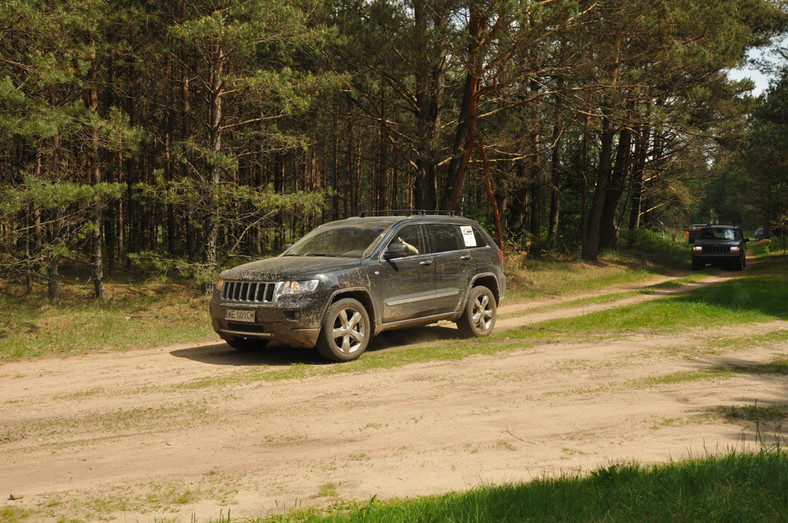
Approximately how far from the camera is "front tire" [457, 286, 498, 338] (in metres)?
10.8

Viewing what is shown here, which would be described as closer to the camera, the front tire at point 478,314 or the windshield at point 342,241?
the windshield at point 342,241

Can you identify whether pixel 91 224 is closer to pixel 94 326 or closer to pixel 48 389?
pixel 94 326

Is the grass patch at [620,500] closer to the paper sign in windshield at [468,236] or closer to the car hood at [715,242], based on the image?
the paper sign in windshield at [468,236]

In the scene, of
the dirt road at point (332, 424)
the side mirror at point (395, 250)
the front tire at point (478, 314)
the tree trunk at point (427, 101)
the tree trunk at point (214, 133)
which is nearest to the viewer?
the dirt road at point (332, 424)

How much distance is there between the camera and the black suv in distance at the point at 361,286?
8.56 metres

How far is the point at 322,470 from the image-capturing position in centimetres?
480

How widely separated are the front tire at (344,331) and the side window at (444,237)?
77.8 inches

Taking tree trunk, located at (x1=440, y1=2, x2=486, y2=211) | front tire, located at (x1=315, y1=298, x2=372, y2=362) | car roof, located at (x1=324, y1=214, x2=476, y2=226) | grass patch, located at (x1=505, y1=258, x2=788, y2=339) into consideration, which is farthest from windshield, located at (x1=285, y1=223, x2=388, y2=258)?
tree trunk, located at (x1=440, y1=2, x2=486, y2=211)

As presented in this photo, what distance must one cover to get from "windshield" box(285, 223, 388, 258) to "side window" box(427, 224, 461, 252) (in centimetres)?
96

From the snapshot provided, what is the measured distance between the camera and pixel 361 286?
9.06m

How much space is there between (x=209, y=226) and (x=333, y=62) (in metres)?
6.48

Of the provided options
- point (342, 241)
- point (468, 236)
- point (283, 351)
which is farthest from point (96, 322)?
point (468, 236)

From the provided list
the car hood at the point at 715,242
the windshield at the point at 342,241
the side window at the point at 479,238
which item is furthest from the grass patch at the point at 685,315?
the car hood at the point at 715,242

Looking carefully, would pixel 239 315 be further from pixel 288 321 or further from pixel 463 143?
pixel 463 143
